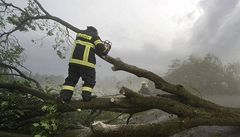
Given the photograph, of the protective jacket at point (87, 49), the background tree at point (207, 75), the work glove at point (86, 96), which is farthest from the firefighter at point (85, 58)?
the background tree at point (207, 75)

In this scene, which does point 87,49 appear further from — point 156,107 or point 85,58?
point 156,107

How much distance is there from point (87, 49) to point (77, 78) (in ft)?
2.03

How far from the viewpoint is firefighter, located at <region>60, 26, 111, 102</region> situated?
4.90 metres

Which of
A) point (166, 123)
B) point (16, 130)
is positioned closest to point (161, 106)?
point (166, 123)

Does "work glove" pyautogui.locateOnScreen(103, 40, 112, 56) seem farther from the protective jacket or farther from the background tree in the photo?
the background tree

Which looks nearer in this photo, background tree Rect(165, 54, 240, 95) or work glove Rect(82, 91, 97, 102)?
work glove Rect(82, 91, 97, 102)

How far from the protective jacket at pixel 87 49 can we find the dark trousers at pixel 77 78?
4.4 inches

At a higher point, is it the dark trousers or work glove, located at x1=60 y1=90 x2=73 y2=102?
the dark trousers

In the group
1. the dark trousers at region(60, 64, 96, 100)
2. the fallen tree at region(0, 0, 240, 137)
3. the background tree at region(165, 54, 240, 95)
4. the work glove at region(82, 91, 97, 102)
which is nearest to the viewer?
the fallen tree at region(0, 0, 240, 137)

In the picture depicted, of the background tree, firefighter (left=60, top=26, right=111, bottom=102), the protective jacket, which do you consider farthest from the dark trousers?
the background tree

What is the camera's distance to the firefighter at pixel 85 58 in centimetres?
490


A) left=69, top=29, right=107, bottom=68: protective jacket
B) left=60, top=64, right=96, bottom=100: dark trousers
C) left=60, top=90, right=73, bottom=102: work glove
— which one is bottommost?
left=60, top=90, right=73, bottom=102: work glove

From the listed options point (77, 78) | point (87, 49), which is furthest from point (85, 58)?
point (77, 78)

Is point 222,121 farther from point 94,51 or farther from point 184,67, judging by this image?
point 184,67
